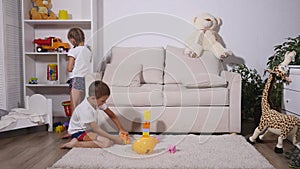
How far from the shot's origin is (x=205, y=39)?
10.7ft

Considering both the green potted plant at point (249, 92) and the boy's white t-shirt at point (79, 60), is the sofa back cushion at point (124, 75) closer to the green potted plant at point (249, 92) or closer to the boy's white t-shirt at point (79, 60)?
the boy's white t-shirt at point (79, 60)

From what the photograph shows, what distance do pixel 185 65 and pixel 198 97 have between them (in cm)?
58

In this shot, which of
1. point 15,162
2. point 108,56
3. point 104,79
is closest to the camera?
point 15,162

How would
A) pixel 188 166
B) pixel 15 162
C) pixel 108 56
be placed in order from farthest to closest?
pixel 108 56
pixel 15 162
pixel 188 166

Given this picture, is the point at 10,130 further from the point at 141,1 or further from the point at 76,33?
the point at 141,1

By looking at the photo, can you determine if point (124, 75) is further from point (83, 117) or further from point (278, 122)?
point (278, 122)

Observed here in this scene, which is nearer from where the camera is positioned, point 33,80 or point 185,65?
point 185,65

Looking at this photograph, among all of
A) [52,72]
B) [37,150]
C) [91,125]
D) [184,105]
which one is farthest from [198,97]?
[52,72]

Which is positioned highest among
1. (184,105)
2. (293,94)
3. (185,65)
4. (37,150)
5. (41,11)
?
(41,11)


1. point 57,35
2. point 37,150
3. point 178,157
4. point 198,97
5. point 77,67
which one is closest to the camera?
point 178,157

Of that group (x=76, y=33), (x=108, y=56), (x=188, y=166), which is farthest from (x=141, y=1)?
(x=188, y=166)

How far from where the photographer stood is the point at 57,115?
3.51 meters

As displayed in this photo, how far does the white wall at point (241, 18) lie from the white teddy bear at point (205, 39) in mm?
132

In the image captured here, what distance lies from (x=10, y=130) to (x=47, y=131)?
34 cm
